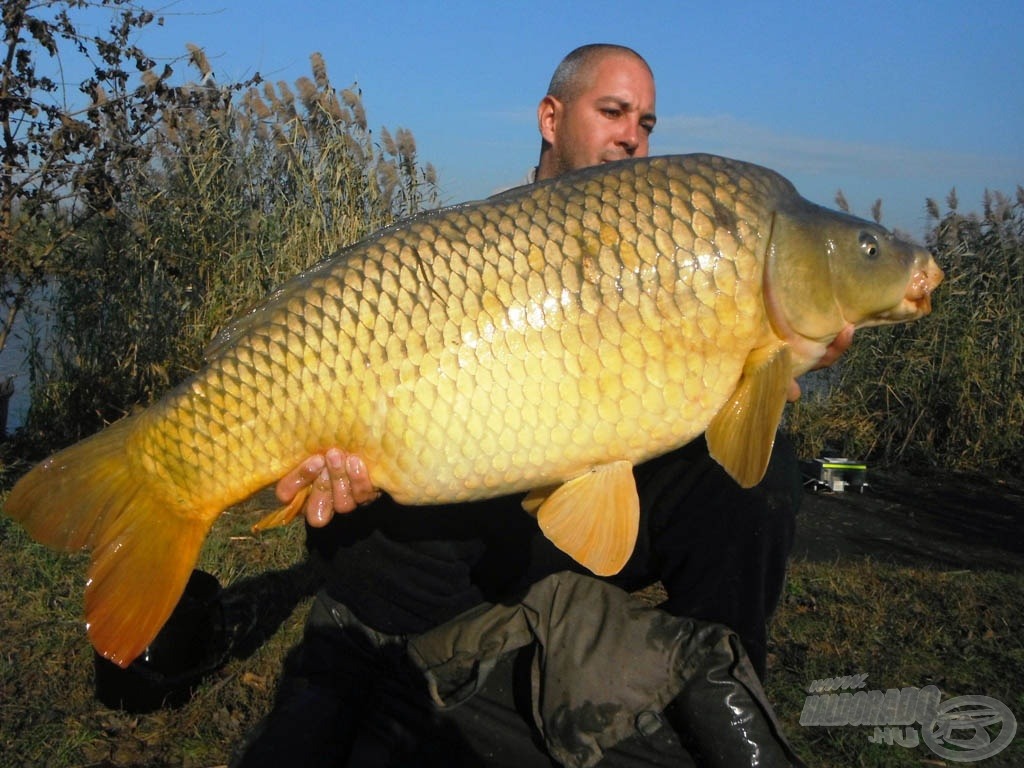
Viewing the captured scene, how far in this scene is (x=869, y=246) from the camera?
5.24 feet

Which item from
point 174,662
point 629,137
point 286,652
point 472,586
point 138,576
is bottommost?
point 286,652

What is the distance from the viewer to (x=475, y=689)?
1935 mm

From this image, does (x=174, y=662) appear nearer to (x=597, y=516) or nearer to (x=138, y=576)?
(x=138, y=576)

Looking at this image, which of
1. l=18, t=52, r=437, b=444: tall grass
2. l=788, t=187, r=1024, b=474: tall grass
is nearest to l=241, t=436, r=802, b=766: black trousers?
l=18, t=52, r=437, b=444: tall grass

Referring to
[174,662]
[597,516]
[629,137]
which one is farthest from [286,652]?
[629,137]

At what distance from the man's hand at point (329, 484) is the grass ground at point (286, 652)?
62 centimetres

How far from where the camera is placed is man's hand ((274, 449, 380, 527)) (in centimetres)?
158

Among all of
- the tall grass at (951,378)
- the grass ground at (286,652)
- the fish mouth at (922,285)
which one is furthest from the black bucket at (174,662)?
the tall grass at (951,378)

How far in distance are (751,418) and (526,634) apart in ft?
2.15

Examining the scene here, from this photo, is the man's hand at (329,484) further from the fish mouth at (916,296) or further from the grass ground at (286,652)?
the fish mouth at (916,296)

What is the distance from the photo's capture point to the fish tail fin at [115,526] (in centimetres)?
156

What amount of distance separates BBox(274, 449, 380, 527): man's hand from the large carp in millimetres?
32

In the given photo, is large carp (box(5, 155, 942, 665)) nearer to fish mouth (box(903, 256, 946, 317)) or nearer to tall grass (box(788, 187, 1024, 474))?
fish mouth (box(903, 256, 946, 317))

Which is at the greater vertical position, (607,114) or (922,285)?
(607,114)
